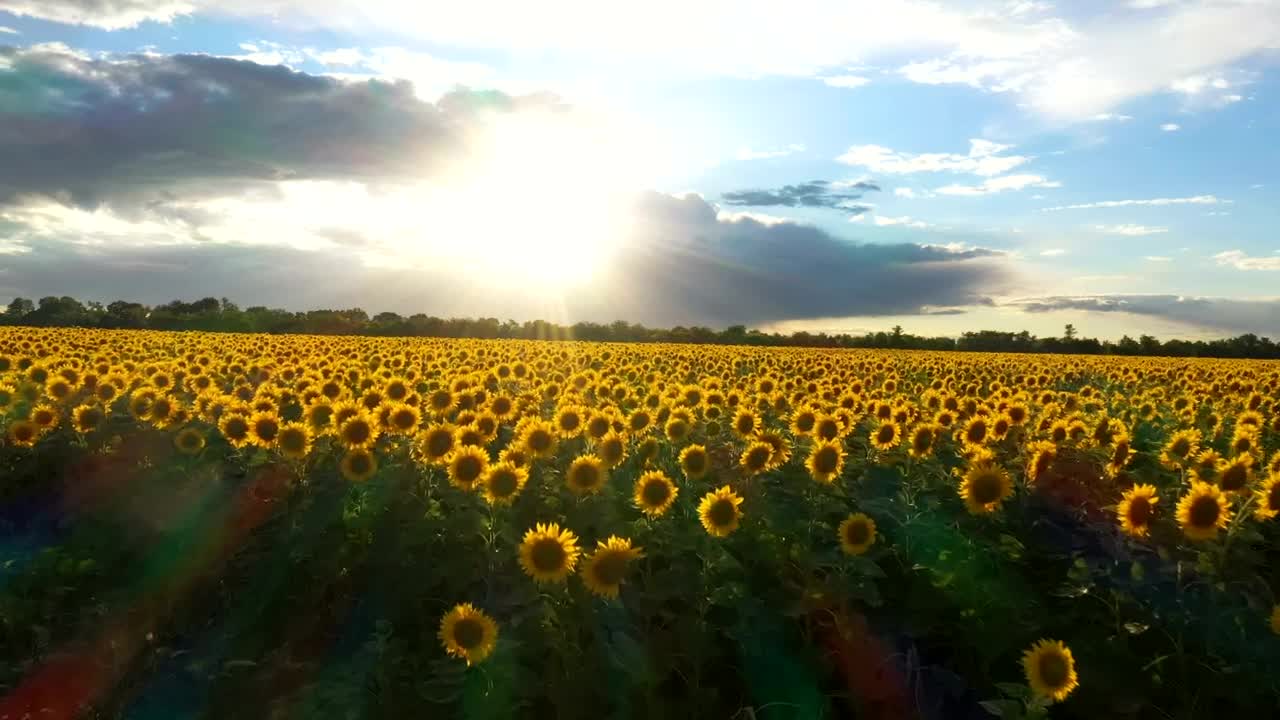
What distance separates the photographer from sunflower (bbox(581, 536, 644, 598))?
5.55m

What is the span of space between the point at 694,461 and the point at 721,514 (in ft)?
5.71

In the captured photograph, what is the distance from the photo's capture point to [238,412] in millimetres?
9781

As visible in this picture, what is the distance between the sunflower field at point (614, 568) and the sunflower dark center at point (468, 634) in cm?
1

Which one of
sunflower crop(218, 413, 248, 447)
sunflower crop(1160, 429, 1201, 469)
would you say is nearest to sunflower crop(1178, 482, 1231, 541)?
sunflower crop(1160, 429, 1201, 469)

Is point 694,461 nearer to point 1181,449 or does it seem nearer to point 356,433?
point 356,433

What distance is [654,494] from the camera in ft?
21.9

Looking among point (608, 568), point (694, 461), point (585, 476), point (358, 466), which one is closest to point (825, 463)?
point (694, 461)

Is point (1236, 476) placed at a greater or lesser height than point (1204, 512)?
greater

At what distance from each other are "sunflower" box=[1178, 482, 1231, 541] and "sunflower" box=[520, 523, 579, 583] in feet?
13.9

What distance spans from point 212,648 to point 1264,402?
1554 centimetres

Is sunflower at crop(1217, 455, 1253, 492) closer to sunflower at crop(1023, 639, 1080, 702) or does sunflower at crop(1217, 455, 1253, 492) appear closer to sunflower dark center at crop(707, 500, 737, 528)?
sunflower at crop(1023, 639, 1080, 702)

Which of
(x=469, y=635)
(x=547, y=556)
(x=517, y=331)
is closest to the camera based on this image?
(x=469, y=635)

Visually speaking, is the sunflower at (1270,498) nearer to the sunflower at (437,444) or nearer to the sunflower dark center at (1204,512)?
the sunflower dark center at (1204,512)

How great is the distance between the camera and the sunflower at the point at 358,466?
782 cm
